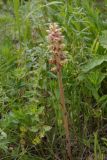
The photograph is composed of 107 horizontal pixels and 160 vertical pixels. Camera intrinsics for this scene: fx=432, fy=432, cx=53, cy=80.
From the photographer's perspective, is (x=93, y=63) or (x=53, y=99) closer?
(x=53, y=99)

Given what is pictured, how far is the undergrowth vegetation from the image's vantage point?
1941mm

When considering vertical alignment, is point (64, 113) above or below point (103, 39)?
below

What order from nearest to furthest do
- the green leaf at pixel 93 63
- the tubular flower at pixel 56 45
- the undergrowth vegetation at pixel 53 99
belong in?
1. the tubular flower at pixel 56 45
2. the undergrowth vegetation at pixel 53 99
3. the green leaf at pixel 93 63

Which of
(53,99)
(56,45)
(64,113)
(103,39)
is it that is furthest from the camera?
(103,39)

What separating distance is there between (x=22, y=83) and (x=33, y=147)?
0.32m

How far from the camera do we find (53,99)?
2.00m

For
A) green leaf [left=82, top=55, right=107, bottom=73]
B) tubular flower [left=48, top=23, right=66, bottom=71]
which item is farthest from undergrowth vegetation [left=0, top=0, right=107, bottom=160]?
tubular flower [left=48, top=23, right=66, bottom=71]

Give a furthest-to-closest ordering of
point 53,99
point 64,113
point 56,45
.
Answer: point 53,99, point 64,113, point 56,45

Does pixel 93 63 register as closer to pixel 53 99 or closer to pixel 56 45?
pixel 53 99

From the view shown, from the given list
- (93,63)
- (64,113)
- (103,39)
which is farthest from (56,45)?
(103,39)

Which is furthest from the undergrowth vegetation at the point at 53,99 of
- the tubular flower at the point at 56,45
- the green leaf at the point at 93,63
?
the tubular flower at the point at 56,45

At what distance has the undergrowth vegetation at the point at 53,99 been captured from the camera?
1941 millimetres

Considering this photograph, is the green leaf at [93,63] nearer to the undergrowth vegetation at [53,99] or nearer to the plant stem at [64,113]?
the undergrowth vegetation at [53,99]

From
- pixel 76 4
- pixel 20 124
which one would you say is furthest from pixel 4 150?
pixel 76 4
